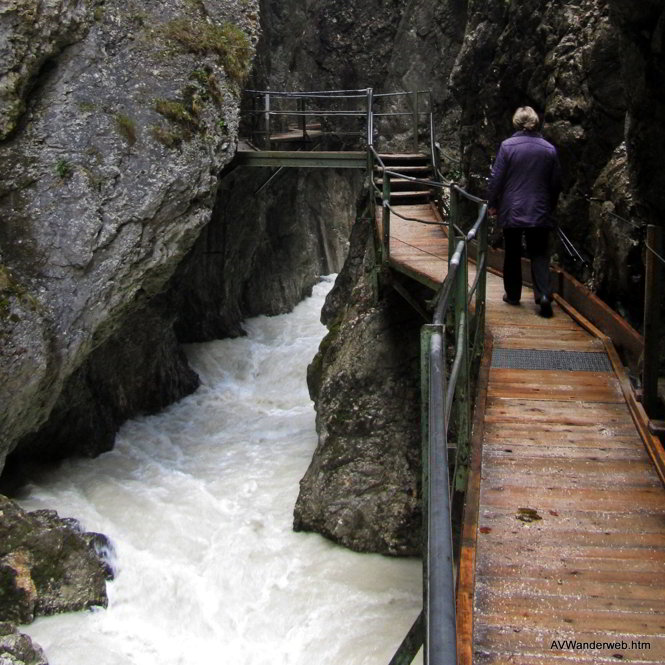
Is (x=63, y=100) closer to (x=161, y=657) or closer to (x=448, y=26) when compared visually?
(x=161, y=657)

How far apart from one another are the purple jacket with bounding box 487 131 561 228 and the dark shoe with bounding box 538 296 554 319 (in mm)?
641

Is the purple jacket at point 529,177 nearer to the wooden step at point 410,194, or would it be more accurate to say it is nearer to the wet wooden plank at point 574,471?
the wet wooden plank at point 574,471

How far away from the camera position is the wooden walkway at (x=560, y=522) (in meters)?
2.97

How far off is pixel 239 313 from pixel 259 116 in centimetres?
448

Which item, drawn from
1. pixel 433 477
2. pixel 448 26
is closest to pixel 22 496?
pixel 433 477

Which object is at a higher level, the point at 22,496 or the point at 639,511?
the point at 639,511

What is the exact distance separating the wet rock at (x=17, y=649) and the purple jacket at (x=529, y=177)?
513cm

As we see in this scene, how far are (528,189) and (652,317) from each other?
2.48 metres

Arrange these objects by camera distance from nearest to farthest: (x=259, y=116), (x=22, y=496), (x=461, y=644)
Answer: (x=461, y=644) → (x=22, y=496) → (x=259, y=116)

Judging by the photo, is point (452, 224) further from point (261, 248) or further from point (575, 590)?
point (261, 248)

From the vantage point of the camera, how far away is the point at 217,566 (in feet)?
27.2

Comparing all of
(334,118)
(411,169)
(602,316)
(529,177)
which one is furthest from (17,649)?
(334,118)

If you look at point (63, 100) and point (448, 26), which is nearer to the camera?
point (63, 100)

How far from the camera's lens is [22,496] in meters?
9.20
